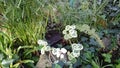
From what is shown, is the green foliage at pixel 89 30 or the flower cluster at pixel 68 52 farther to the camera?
the green foliage at pixel 89 30

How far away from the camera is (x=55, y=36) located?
1.91 meters

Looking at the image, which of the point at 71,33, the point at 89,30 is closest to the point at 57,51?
the point at 71,33

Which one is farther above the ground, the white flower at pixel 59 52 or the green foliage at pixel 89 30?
the green foliage at pixel 89 30

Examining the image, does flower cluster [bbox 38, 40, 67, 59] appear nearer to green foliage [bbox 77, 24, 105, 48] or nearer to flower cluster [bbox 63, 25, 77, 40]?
flower cluster [bbox 63, 25, 77, 40]

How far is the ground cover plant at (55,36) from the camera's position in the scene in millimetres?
1611

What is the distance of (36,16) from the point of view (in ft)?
5.68

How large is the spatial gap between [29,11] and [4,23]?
18cm

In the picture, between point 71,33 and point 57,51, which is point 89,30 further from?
point 57,51

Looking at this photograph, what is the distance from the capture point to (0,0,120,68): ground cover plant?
5.29ft

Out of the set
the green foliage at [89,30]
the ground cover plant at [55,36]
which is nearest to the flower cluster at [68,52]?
the ground cover plant at [55,36]

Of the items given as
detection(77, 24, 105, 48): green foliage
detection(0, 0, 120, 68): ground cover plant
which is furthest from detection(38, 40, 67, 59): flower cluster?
detection(77, 24, 105, 48): green foliage

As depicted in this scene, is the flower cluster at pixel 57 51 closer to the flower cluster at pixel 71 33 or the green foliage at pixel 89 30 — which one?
the flower cluster at pixel 71 33

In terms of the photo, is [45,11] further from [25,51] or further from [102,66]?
[102,66]

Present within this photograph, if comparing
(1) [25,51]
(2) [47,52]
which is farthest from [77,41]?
(1) [25,51]
